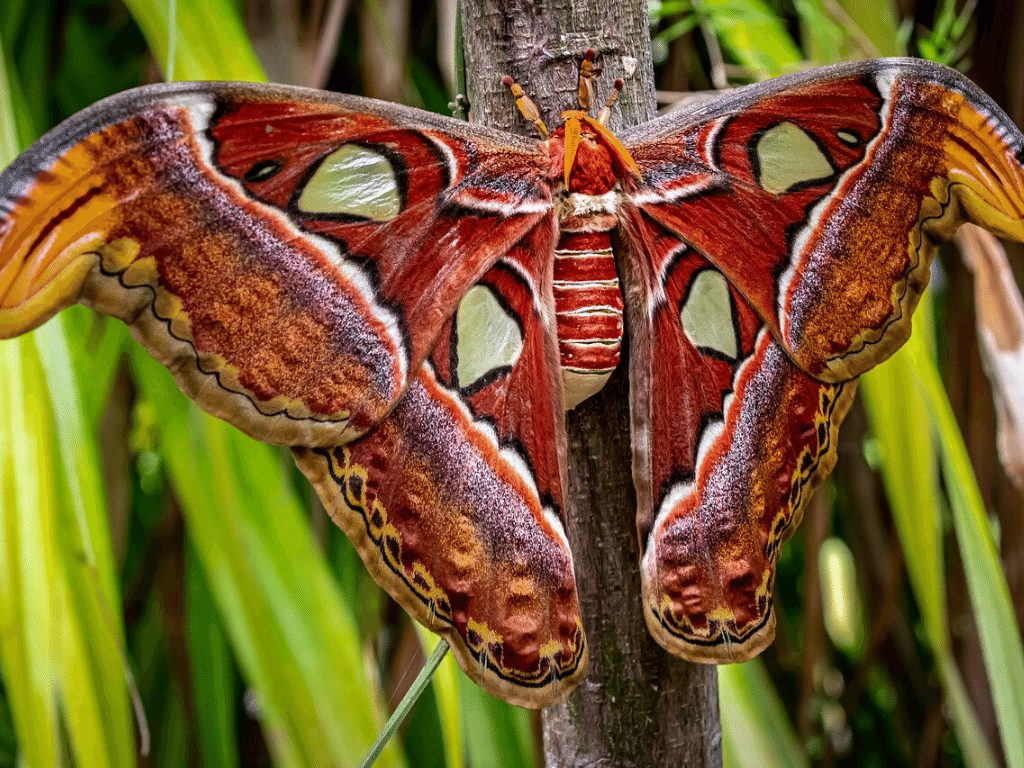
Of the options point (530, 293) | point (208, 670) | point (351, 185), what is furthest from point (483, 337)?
point (208, 670)

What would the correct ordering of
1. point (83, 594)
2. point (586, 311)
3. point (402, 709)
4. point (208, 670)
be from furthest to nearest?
point (208, 670) → point (83, 594) → point (586, 311) → point (402, 709)

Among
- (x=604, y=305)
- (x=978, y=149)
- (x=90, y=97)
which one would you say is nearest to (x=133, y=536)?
(x=90, y=97)

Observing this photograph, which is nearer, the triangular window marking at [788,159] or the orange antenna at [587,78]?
the orange antenna at [587,78]

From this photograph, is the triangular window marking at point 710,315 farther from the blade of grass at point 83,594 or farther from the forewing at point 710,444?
the blade of grass at point 83,594

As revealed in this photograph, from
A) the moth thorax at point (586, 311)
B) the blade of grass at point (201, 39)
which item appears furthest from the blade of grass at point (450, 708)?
the blade of grass at point (201, 39)

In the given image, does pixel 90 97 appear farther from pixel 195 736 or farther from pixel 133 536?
pixel 195 736

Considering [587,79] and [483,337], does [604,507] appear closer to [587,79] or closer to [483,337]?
[483,337]
